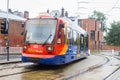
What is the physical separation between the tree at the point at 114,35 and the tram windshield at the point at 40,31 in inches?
3061

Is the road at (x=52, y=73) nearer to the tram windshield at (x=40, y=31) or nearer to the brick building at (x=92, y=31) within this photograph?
the tram windshield at (x=40, y=31)

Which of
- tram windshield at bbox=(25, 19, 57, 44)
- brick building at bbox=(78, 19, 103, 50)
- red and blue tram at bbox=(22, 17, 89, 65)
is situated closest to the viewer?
red and blue tram at bbox=(22, 17, 89, 65)

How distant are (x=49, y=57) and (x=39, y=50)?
2.28 ft

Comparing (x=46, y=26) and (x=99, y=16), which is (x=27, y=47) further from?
(x=99, y=16)

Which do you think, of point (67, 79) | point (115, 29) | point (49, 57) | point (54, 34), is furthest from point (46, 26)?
point (115, 29)

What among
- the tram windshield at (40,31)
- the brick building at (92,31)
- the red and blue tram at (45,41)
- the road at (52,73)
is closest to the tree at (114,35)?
the brick building at (92,31)

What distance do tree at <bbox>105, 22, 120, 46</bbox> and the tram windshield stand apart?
7775 cm

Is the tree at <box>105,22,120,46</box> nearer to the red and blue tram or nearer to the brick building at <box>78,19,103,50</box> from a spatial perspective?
the brick building at <box>78,19,103,50</box>

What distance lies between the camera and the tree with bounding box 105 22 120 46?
93500mm

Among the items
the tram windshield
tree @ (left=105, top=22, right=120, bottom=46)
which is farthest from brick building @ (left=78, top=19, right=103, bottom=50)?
the tram windshield

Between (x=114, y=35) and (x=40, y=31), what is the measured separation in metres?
78.3

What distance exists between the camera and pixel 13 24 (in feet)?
211

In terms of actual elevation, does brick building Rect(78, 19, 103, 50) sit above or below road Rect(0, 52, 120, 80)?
above

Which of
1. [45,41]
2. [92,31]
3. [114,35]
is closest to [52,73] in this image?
[45,41]
